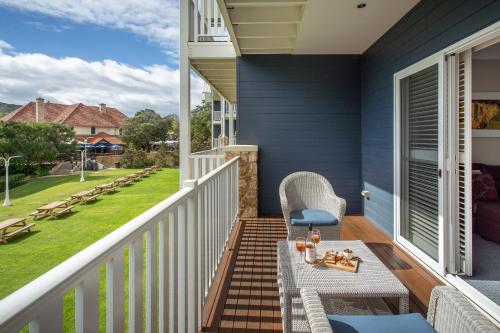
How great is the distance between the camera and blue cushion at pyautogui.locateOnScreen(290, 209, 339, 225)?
3.71m

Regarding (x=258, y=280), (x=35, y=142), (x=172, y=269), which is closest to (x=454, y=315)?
(x=172, y=269)

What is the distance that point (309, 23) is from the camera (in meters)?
4.36

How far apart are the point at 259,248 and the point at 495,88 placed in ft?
14.6

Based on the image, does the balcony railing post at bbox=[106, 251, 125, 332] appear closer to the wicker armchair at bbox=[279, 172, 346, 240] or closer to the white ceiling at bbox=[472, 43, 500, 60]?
the wicker armchair at bbox=[279, 172, 346, 240]

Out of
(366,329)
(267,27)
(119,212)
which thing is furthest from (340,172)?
(119,212)

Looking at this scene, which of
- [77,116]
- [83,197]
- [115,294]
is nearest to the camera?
[115,294]

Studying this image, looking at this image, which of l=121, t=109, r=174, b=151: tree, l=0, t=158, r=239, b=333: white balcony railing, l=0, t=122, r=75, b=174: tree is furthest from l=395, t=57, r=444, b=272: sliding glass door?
l=121, t=109, r=174, b=151: tree

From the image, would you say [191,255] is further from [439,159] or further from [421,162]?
[421,162]

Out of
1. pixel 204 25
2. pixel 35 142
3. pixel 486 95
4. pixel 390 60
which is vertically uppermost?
pixel 204 25

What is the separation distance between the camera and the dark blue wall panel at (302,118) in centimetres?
611

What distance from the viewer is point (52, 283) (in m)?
0.73

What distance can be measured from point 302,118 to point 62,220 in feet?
50.8

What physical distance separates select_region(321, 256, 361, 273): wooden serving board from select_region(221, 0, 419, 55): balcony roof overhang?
8.74 ft

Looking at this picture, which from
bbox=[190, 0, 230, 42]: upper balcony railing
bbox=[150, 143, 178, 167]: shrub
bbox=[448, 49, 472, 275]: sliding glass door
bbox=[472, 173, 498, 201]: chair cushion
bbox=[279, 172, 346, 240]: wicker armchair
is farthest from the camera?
bbox=[150, 143, 178, 167]: shrub
